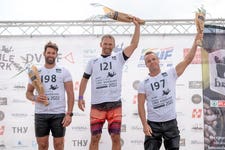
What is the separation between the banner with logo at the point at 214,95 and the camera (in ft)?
19.0

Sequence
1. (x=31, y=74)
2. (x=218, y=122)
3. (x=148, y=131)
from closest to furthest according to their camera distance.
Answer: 1. (x=148, y=131)
2. (x=31, y=74)
3. (x=218, y=122)

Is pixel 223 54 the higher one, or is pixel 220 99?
pixel 223 54

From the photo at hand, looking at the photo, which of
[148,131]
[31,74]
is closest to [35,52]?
[31,74]

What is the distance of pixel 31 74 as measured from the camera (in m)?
4.18

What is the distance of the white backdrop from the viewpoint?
5828 millimetres

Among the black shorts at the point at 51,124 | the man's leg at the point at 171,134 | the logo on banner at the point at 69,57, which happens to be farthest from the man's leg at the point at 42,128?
the logo on banner at the point at 69,57

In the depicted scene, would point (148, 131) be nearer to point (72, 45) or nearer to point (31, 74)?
point (31, 74)

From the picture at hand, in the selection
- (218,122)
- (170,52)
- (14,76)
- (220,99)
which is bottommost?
(218,122)

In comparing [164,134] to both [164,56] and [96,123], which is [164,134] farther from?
[164,56]

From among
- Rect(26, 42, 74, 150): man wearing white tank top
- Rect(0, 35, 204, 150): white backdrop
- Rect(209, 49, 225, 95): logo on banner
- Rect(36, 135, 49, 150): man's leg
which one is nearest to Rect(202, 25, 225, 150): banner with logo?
Rect(209, 49, 225, 95): logo on banner

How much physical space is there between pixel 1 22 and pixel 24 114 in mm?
1640

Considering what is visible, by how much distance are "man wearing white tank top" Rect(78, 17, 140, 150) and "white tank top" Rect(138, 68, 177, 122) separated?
501 mm

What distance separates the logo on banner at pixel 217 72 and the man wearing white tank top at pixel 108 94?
6.65ft

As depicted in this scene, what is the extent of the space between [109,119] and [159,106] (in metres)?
0.75
